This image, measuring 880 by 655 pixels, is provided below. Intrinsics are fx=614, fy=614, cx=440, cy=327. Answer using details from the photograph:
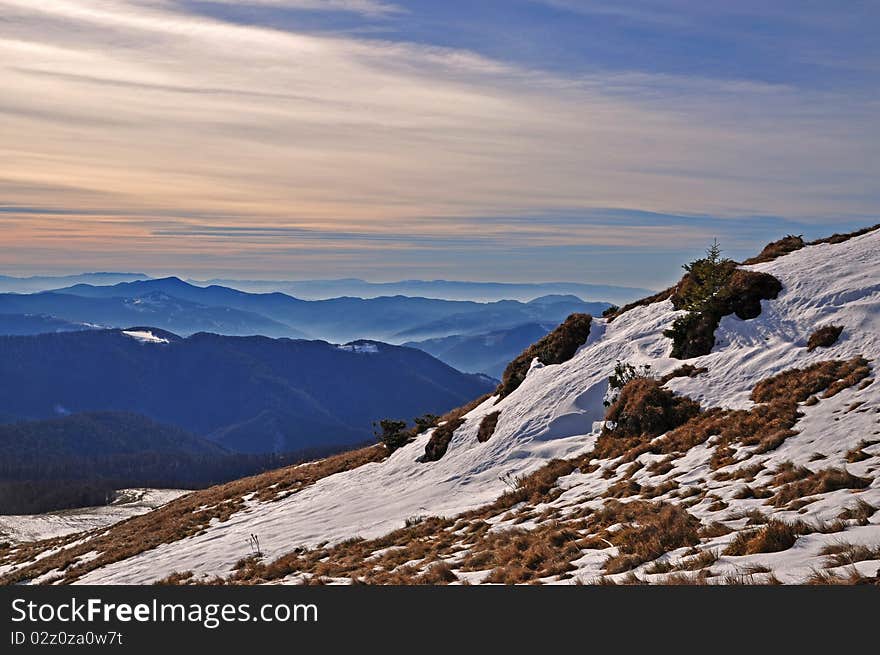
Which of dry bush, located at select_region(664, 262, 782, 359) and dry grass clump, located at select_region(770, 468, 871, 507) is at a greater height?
dry bush, located at select_region(664, 262, 782, 359)

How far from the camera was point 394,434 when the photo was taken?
124 feet

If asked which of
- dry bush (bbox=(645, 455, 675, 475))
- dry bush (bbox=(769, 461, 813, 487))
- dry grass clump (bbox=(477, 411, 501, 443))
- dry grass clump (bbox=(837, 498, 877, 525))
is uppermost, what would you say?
dry grass clump (bbox=(837, 498, 877, 525))

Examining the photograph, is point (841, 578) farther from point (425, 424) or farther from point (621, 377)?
point (425, 424)

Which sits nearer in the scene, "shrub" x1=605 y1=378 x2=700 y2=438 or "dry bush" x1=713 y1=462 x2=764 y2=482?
"dry bush" x1=713 y1=462 x2=764 y2=482

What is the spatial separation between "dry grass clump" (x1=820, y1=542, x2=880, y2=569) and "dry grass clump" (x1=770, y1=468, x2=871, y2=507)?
3395mm

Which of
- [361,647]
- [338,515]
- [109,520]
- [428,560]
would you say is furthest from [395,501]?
[109,520]

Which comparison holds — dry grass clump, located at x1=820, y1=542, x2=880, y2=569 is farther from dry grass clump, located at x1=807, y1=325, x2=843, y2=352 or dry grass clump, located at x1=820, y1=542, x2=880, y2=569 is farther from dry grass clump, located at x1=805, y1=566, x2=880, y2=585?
dry grass clump, located at x1=807, y1=325, x2=843, y2=352

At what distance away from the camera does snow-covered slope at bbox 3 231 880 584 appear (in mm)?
12430

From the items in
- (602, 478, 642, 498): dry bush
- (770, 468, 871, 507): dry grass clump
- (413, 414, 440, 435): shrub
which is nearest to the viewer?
(770, 468, 871, 507): dry grass clump

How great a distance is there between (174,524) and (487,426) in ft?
60.4

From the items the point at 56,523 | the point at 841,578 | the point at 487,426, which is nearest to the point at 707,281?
the point at 487,426

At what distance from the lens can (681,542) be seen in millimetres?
12367

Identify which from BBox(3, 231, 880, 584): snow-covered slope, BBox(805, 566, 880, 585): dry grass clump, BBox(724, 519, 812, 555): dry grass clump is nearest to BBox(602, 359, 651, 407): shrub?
BBox(3, 231, 880, 584): snow-covered slope

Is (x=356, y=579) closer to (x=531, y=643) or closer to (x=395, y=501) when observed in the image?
(x=531, y=643)
